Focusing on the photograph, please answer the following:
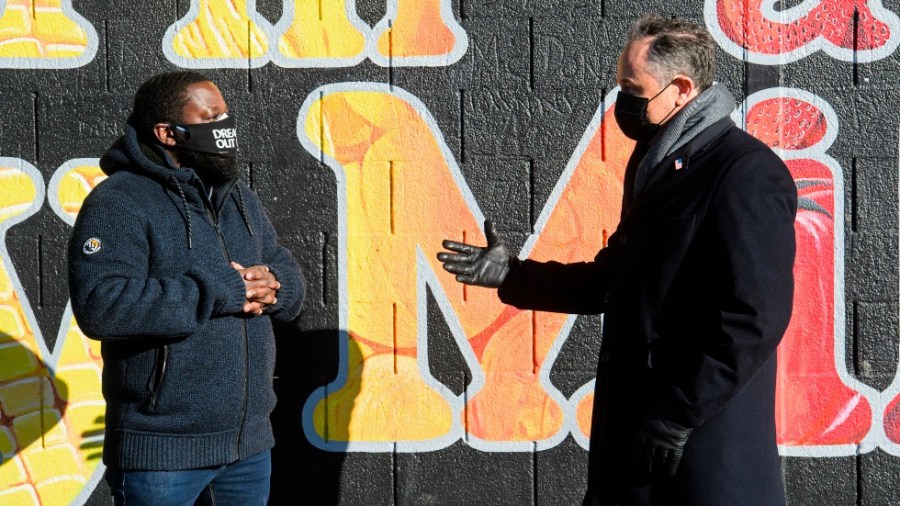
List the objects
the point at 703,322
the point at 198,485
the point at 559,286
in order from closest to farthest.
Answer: the point at 703,322
the point at 198,485
the point at 559,286

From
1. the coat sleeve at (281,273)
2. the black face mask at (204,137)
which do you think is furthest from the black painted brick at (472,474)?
the black face mask at (204,137)

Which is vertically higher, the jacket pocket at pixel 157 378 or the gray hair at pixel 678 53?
the gray hair at pixel 678 53

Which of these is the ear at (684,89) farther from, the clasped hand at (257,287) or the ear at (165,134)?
the ear at (165,134)

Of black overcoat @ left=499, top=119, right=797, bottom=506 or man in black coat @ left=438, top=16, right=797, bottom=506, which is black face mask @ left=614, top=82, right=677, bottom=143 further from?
black overcoat @ left=499, top=119, right=797, bottom=506

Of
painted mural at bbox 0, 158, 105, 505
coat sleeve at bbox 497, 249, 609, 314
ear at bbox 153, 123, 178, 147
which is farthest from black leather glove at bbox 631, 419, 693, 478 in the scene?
painted mural at bbox 0, 158, 105, 505

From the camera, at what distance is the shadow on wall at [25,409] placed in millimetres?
3932

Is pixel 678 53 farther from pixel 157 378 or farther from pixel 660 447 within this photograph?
pixel 157 378

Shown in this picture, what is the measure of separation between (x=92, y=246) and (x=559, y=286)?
4.29 ft

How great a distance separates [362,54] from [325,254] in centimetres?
80

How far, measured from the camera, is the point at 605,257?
2.92 metres

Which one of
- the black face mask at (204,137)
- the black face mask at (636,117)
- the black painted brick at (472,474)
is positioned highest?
the black face mask at (636,117)

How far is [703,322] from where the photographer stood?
239 centimetres

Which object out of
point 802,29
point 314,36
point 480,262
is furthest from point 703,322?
point 314,36

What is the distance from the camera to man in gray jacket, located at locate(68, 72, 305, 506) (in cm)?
262
